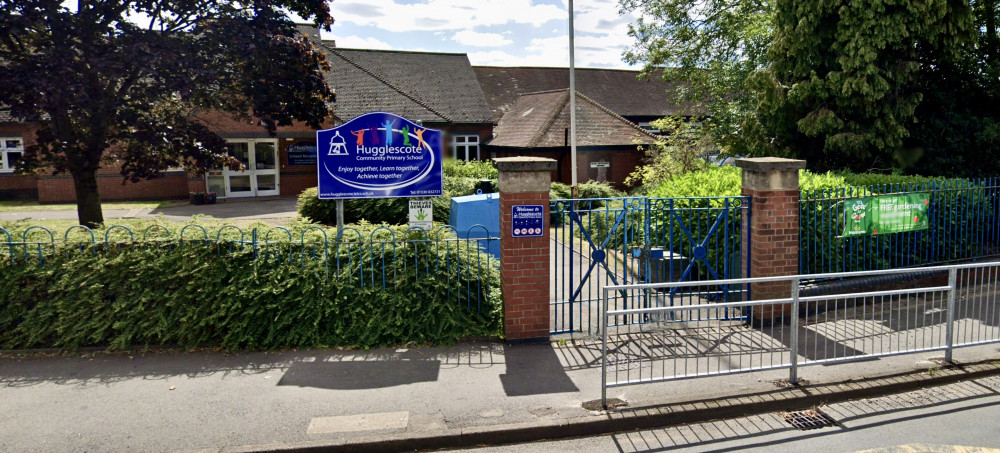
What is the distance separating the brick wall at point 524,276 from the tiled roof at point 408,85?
17041mm

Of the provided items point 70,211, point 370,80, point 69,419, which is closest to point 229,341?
point 69,419

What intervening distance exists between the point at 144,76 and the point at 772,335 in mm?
9378

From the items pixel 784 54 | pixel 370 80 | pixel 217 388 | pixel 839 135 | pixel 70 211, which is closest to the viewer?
pixel 217 388

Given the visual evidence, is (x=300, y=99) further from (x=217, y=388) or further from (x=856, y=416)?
(x=856, y=416)

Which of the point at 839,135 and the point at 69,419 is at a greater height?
the point at 839,135

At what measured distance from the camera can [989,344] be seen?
7.29 metres

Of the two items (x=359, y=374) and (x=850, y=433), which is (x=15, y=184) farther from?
(x=850, y=433)

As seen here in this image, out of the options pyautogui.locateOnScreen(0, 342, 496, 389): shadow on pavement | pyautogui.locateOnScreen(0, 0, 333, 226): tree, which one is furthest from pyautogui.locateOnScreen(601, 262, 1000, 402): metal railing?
pyautogui.locateOnScreen(0, 0, 333, 226): tree

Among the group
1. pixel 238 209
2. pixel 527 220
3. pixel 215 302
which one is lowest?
pixel 215 302

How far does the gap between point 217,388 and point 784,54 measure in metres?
11.6

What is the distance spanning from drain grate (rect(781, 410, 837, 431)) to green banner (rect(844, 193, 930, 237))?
12.8 ft

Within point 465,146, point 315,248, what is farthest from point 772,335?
point 465,146

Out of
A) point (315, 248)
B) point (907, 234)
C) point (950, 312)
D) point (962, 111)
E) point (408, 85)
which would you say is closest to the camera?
point (950, 312)

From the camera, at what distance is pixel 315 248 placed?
7.53 meters
